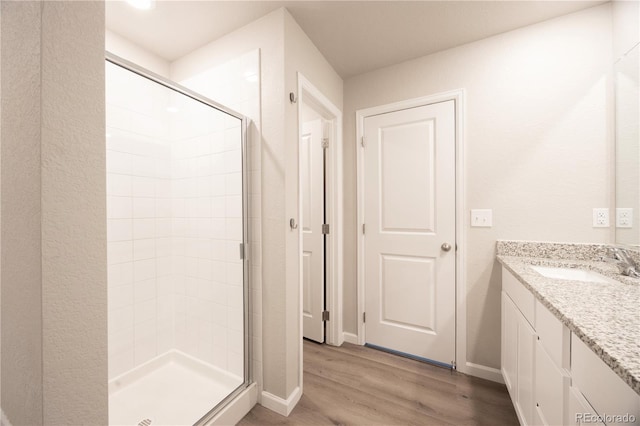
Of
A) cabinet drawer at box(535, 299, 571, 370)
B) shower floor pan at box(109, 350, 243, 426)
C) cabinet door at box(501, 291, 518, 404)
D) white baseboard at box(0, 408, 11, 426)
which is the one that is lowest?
shower floor pan at box(109, 350, 243, 426)

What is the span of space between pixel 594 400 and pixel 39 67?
165cm

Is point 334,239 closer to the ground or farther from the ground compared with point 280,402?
farther from the ground

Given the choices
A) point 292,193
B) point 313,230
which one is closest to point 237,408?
point 292,193

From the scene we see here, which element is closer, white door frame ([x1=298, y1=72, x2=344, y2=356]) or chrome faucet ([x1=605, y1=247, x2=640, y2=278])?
chrome faucet ([x1=605, y1=247, x2=640, y2=278])

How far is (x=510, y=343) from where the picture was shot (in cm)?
147

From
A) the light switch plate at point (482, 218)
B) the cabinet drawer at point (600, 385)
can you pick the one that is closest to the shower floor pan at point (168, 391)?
the cabinet drawer at point (600, 385)

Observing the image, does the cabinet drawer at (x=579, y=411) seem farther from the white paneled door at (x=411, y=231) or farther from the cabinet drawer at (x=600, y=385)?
the white paneled door at (x=411, y=231)

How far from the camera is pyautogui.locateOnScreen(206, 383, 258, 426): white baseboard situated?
135 cm

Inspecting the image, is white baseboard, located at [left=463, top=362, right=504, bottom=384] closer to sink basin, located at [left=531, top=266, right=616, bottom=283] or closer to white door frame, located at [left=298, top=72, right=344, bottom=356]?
sink basin, located at [left=531, top=266, right=616, bottom=283]

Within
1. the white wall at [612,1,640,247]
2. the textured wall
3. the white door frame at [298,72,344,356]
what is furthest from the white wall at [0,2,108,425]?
the white wall at [612,1,640,247]

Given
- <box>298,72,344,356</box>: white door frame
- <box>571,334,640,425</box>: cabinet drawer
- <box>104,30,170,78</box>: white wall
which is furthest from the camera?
<box>298,72,344,356</box>: white door frame

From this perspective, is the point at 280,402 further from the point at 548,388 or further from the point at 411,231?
the point at 411,231

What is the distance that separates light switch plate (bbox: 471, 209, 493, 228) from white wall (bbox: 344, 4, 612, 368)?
0.13 ft

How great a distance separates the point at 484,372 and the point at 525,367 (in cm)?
76
